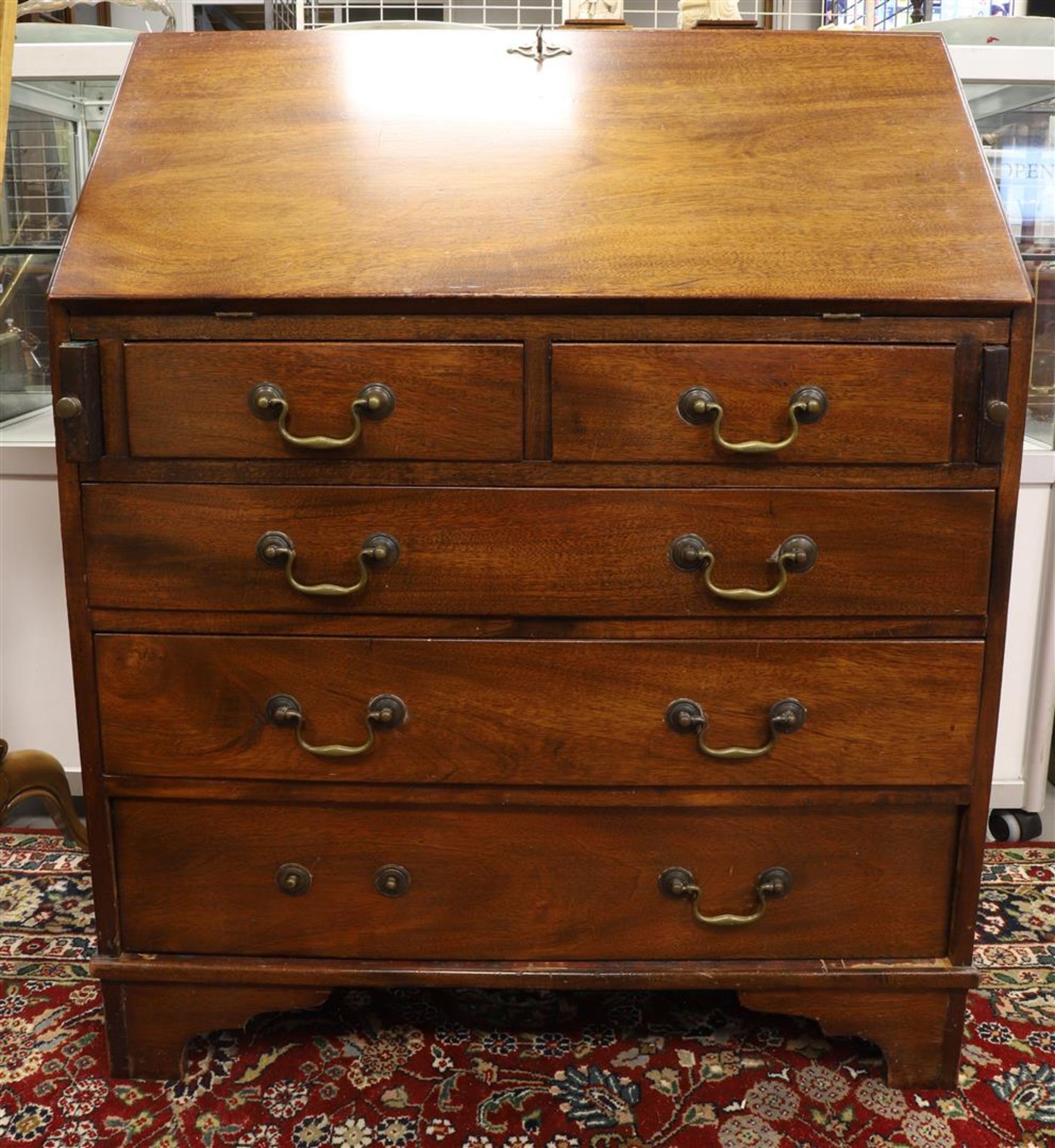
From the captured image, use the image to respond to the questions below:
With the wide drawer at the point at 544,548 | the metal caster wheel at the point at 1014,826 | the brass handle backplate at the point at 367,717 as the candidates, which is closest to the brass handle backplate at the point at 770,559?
the wide drawer at the point at 544,548

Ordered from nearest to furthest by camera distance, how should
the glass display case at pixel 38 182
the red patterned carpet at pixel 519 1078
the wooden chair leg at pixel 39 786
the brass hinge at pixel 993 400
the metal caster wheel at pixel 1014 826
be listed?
the brass hinge at pixel 993 400 → the red patterned carpet at pixel 519 1078 → the wooden chair leg at pixel 39 786 → the glass display case at pixel 38 182 → the metal caster wheel at pixel 1014 826

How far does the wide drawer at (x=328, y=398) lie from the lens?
1.17 m

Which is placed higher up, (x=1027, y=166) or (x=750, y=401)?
(x=1027, y=166)

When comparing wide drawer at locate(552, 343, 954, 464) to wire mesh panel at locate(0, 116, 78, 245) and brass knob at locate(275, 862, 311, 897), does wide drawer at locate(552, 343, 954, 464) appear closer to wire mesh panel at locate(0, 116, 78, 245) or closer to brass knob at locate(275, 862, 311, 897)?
brass knob at locate(275, 862, 311, 897)

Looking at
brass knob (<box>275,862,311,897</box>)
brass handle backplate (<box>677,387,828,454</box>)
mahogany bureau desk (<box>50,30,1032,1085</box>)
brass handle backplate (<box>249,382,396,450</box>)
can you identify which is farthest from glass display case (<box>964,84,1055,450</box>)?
brass knob (<box>275,862,311,897</box>)

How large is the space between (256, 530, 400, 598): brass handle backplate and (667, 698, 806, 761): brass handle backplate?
353 mm

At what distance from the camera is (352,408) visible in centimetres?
117

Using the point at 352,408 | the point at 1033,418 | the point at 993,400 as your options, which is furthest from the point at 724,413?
the point at 1033,418

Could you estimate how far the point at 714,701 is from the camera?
125 centimetres

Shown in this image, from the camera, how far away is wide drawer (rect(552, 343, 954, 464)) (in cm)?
116

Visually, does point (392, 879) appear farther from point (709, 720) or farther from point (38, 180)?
point (38, 180)

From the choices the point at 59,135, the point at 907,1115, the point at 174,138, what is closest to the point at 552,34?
the point at 174,138

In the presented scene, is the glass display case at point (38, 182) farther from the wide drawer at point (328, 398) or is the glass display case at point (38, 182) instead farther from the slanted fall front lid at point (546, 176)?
the wide drawer at point (328, 398)

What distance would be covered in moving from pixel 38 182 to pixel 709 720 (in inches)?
58.4
